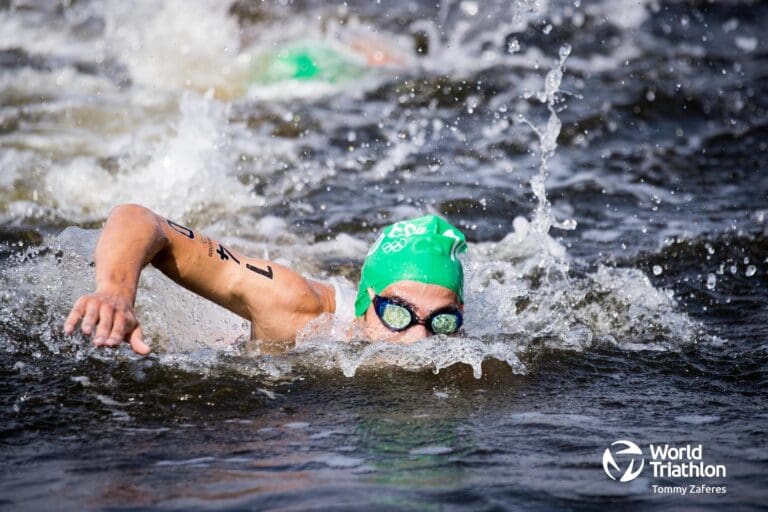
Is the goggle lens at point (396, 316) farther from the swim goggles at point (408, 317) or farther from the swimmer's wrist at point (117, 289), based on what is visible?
the swimmer's wrist at point (117, 289)

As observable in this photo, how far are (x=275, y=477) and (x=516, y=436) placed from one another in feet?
3.40

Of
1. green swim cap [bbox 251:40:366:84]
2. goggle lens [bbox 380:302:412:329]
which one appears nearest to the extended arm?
goggle lens [bbox 380:302:412:329]

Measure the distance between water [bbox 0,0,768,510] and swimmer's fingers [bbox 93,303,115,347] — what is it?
0.49 metres

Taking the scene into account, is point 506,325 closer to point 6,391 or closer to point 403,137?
point 6,391

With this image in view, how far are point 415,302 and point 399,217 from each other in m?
3.47

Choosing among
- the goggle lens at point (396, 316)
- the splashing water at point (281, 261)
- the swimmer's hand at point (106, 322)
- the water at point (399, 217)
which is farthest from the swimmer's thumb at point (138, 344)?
the goggle lens at point (396, 316)

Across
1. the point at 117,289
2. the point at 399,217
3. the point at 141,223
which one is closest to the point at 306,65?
the point at 399,217

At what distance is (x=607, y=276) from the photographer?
6.69 meters

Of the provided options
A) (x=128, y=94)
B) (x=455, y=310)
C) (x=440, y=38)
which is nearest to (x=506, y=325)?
(x=455, y=310)

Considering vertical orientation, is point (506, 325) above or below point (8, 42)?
below

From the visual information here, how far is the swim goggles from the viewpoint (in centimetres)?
485

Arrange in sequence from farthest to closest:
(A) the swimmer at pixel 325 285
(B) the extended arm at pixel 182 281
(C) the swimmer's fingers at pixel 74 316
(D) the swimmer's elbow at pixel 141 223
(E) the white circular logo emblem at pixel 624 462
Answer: (A) the swimmer at pixel 325 285
(D) the swimmer's elbow at pixel 141 223
(E) the white circular logo emblem at pixel 624 462
(B) the extended arm at pixel 182 281
(C) the swimmer's fingers at pixel 74 316

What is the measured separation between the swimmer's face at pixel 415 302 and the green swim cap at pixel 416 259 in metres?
0.03

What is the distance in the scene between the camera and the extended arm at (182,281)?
3535mm
